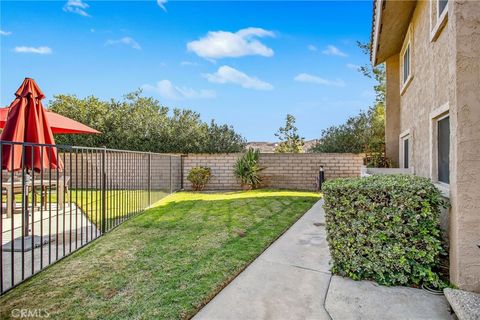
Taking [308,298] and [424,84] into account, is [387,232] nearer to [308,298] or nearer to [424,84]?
[308,298]

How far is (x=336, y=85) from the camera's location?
18062 mm

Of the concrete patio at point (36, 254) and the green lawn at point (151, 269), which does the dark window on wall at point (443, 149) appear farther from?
the concrete patio at point (36, 254)

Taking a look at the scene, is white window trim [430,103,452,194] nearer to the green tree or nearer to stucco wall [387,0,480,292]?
stucco wall [387,0,480,292]

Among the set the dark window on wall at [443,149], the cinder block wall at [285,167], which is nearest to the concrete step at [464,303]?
the dark window on wall at [443,149]

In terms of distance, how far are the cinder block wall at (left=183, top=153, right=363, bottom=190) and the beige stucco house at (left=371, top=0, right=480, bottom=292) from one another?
239cm

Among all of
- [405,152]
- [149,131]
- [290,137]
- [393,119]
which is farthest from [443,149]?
[149,131]

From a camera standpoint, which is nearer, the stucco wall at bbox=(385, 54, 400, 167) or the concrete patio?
the concrete patio

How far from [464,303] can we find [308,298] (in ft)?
4.32

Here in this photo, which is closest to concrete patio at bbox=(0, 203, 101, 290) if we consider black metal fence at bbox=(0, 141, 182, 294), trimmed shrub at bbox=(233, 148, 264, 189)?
black metal fence at bbox=(0, 141, 182, 294)

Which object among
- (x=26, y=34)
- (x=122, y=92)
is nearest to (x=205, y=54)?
(x=122, y=92)

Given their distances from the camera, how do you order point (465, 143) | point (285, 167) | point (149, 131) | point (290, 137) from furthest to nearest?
point (290, 137) → point (149, 131) → point (285, 167) → point (465, 143)

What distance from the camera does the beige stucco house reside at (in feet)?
9.24

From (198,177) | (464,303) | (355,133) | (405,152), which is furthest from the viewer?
(355,133)

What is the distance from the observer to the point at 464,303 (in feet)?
8.27
